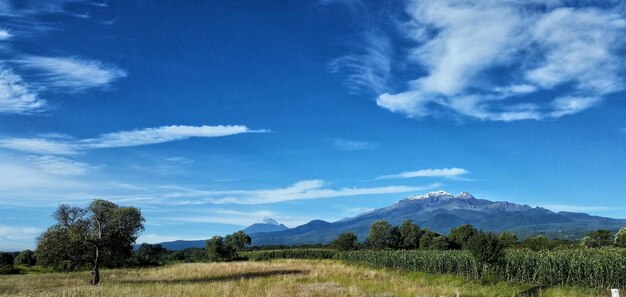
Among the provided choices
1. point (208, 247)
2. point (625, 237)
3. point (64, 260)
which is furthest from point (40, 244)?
point (625, 237)

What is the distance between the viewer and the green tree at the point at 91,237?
1502 inches

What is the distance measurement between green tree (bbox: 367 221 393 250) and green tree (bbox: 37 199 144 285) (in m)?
81.6

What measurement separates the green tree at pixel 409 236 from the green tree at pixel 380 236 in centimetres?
344

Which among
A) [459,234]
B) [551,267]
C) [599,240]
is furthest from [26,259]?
[599,240]

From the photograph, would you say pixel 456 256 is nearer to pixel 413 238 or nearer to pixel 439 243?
pixel 439 243

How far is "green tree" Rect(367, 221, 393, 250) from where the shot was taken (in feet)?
383

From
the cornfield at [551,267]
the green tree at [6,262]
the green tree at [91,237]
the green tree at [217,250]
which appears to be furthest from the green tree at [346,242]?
the green tree at [91,237]

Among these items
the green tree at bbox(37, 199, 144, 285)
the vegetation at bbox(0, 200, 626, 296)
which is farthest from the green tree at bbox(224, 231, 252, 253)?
the green tree at bbox(37, 199, 144, 285)

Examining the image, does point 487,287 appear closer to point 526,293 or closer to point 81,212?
point 526,293

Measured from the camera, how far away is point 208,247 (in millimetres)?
96062

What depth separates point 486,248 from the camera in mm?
33781

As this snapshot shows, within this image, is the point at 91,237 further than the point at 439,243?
No

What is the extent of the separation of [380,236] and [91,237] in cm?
8611

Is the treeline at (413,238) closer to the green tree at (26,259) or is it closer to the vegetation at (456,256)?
the vegetation at (456,256)
